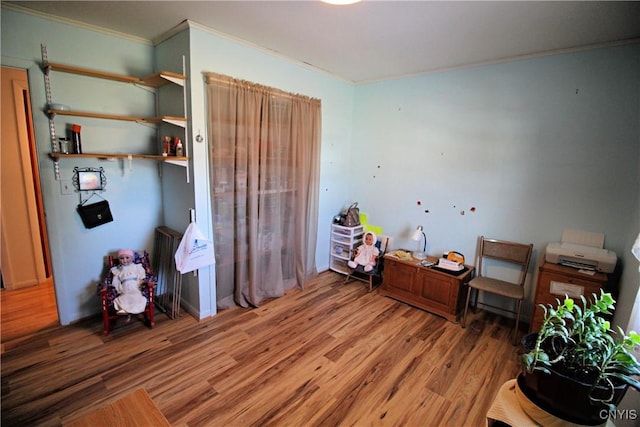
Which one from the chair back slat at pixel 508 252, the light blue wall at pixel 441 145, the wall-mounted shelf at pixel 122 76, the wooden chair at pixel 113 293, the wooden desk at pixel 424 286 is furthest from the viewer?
the wooden desk at pixel 424 286

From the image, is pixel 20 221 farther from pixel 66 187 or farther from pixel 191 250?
pixel 191 250

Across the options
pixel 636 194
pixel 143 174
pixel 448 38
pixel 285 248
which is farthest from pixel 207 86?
pixel 636 194

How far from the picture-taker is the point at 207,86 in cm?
256

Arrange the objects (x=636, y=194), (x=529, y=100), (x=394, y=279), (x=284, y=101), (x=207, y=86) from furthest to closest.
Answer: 1. (x=394, y=279)
2. (x=284, y=101)
3. (x=529, y=100)
4. (x=207, y=86)
5. (x=636, y=194)

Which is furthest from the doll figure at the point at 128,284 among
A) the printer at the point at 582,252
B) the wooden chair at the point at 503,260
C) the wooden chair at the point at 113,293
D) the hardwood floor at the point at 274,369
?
the printer at the point at 582,252

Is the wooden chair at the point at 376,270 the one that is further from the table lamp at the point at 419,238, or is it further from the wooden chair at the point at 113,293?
the wooden chair at the point at 113,293

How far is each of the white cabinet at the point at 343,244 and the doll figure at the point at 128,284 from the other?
2.26 m

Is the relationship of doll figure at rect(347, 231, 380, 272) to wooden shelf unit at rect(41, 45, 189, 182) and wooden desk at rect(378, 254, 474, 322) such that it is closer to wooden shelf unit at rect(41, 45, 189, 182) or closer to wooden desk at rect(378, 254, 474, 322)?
wooden desk at rect(378, 254, 474, 322)

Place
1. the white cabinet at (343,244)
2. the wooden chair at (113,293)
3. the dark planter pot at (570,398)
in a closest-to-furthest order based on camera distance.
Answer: the dark planter pot at (570,398) < the wooden chair at (113,293) < the white cabinet at (343,244)

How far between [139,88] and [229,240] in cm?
164

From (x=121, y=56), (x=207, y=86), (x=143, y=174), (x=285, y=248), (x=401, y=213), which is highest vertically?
(x=121, y=56)

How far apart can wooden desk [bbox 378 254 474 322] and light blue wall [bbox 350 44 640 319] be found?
1.48 feet

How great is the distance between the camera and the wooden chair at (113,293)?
8.32 ft

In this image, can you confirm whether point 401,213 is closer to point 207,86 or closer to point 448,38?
point 448,38
